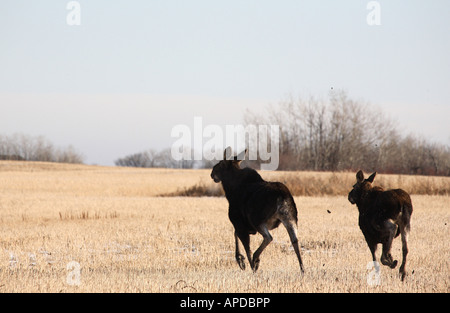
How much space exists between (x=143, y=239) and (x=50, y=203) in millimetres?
12623

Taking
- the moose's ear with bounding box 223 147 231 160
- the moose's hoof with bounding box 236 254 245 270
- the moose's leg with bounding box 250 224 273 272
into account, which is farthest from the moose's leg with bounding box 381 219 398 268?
the moose's ear with bounding box 223 147 231 160

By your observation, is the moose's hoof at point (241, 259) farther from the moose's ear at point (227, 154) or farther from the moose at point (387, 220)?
the moose at point (387, 220)

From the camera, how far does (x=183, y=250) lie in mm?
13609

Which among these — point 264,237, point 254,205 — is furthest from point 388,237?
point 254,205

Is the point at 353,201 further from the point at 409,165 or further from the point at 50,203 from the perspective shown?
the point at 409,165

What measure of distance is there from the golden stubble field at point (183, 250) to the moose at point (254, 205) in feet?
2.07

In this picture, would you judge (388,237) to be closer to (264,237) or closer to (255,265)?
(264,237)

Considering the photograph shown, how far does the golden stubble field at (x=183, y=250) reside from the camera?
26.7 feet

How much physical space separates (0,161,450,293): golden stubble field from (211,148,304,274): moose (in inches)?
24.8

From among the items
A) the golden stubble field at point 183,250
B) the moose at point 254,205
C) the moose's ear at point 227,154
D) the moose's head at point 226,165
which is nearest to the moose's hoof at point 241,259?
the moose at point 254,205

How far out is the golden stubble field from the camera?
8141 millimetres
